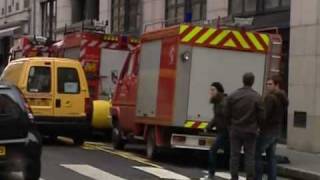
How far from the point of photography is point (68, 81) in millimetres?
17625

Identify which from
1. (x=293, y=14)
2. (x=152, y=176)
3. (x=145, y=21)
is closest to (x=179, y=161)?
(x=152, y=176)

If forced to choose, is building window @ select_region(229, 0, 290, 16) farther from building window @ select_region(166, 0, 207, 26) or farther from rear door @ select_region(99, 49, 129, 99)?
rear door @ select_region(99, 49, 129, 99)

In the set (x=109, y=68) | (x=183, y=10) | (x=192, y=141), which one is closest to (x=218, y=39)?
(x=192, y=141)

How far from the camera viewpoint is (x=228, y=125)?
11.9 metres

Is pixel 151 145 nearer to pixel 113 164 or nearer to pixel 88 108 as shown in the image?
pixel 113 164

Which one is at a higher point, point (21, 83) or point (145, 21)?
point (145, 21)

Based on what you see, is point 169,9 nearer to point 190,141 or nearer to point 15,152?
point 190,141

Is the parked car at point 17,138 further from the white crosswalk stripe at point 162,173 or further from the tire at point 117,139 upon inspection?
the tire at point 117,139

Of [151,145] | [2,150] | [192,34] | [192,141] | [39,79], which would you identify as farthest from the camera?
[39,79]

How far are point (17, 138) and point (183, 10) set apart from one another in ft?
50.8

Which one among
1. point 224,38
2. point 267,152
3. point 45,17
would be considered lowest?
point 267,152

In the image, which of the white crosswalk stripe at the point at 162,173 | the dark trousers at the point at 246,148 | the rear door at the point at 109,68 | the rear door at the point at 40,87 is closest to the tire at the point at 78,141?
the rear door at the point at 40,87

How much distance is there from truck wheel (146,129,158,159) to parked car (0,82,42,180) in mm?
4498

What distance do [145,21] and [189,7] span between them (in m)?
3.22
